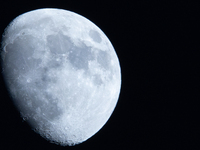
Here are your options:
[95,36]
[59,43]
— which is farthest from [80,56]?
[95,36]

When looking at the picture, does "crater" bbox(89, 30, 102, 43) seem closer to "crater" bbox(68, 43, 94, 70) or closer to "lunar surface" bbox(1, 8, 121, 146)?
"lunar surface" bbox(1, 8, 121, 146)

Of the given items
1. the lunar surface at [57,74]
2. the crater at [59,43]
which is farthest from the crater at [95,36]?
the crater at [59,43]

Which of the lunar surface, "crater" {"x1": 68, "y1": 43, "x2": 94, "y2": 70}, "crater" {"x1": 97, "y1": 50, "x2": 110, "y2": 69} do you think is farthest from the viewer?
"crater" {"x1": 97, "y1": 50, "x2": 110, "y2": 69}

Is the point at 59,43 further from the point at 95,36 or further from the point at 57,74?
the point at 95,36

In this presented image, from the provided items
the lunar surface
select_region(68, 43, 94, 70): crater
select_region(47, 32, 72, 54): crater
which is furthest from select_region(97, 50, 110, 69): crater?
select_region(47, 32, 72, 54): crater

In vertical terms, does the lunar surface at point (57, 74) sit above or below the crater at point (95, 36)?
below

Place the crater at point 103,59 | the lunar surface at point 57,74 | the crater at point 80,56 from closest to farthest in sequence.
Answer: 1. the lunar surface at point 57,74
2. the crater at point 80,56
3. the crater at point 103,59

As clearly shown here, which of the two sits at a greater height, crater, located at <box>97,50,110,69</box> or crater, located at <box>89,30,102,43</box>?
crater, located at <box>89,30,102,43</box>

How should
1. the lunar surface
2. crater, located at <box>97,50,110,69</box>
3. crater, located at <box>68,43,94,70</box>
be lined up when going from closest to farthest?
the lunar surface < crater, located at <box>68,43,94,70</box> < crater, located at <box>97,50,110,69</box>

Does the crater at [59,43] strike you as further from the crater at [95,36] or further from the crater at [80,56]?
the crater at [95,36]

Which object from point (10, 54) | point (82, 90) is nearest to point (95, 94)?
point (82, 90)
